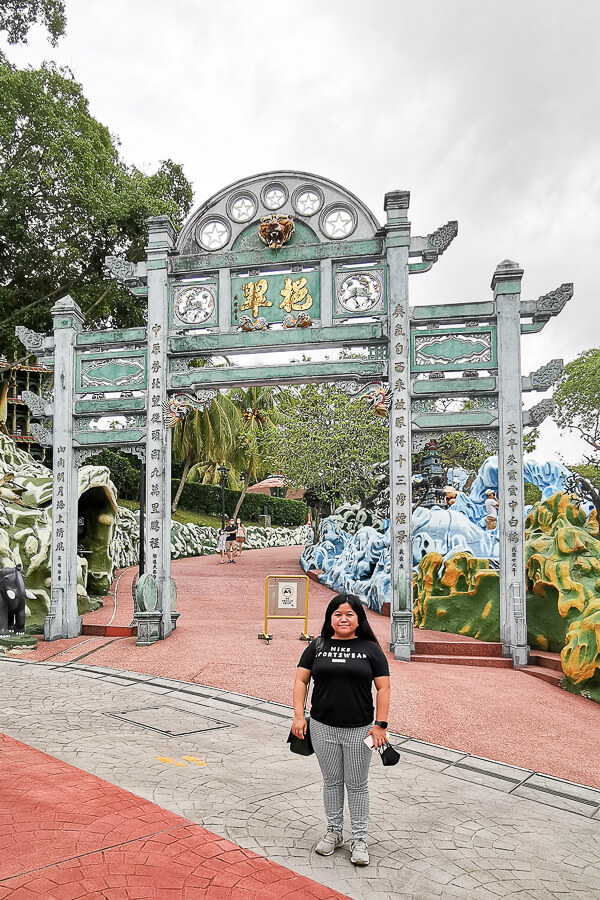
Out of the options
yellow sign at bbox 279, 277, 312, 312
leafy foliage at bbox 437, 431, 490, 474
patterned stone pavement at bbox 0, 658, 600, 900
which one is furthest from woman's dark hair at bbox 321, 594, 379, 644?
leafy foliage at bbox 437, 431, 490, 474

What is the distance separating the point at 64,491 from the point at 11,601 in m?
1.80

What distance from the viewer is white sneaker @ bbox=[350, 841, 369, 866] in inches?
144

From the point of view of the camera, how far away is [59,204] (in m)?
18.4

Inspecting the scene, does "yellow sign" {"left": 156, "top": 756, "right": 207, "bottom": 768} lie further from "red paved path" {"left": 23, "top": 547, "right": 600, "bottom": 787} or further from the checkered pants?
"red paved path" {"left": 23, "top": 547, "right": 600, "bottom": 787}

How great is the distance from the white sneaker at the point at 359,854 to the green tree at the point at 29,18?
21735mm

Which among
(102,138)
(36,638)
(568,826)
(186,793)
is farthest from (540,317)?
(102,138)

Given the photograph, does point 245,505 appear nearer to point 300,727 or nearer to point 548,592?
point 548,592

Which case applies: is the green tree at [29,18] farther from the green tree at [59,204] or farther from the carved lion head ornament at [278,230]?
the carved lion head ornament at [278,230]

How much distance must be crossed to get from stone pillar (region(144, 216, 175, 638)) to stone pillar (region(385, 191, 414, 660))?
3369 mm

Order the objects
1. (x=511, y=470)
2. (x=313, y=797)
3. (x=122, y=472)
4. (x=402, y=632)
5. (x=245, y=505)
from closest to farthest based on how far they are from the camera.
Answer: (x=313, y=797)
(x=402, y=632)
(x=511, y=470)
(x=122, y=472)
(x=245, y=505)

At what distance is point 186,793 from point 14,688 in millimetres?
3911

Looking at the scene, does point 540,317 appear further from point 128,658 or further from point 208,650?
point 128,658

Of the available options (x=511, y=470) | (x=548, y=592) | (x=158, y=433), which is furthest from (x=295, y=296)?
(x=548, y=592)

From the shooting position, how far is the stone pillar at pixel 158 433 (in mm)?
10539
